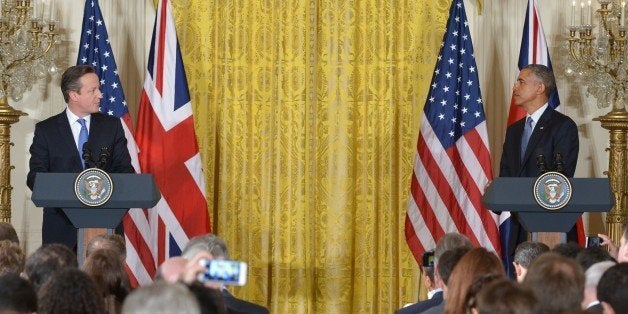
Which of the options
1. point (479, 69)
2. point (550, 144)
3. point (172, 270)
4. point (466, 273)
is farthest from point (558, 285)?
point (479, 69)

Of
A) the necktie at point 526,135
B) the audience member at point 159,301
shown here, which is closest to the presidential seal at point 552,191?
the necktie at point 526,135

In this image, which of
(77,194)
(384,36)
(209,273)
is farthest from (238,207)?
(209,273)

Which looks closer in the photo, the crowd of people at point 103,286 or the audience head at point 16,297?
the crowd of people at point 103,286

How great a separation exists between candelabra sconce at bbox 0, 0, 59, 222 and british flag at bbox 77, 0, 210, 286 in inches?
12.8

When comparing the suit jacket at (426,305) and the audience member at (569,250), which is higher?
the audience member at (569,250)

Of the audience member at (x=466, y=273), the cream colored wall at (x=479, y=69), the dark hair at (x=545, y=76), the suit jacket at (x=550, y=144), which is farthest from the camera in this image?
the cream colored wall at (x=479, y=69)

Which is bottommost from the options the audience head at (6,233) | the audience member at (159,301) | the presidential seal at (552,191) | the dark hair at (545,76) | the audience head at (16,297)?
the audience head at (6,233)

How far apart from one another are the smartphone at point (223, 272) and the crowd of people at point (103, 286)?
0.08 feet

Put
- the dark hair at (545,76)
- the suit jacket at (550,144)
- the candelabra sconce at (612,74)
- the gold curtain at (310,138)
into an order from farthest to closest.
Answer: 1. the gold curtain at (310,138)
2. the candelabra sconce at (612,74)
3. the dark hair at (545,76)
4. the suit jacket at (550,144)

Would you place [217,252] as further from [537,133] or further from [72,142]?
[537,133]

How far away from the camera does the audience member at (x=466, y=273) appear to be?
4.02m

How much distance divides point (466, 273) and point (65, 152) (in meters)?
3.67

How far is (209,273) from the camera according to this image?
379cm

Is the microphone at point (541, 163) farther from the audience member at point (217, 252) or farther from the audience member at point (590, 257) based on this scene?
the audience member at point (217, 252)
